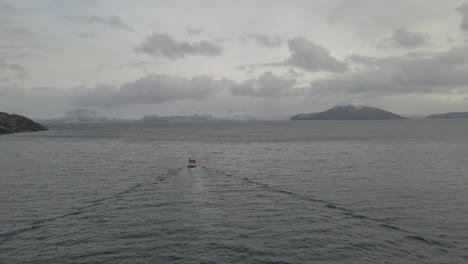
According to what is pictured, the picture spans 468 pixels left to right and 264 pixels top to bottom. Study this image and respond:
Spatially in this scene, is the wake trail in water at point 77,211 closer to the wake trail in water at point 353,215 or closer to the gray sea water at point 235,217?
the gray sea water at point 235,217

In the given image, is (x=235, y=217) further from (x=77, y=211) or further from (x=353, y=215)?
(x=77, y=211)

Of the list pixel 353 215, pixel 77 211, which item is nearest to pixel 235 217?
pixel 353 215

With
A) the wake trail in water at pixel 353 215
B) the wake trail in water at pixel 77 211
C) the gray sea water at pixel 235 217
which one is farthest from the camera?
the wake trail in water at pixel 77 211

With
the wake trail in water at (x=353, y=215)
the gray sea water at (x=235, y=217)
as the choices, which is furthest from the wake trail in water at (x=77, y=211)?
the wake trail in water at (x=353, y=215)

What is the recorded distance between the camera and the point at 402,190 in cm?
4403

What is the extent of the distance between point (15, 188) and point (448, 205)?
59918mm

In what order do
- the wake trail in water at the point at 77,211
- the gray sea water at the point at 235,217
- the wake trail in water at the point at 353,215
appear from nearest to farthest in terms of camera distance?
the gray sea water at the point at 235,217 → the wake trail in water at the point at 353,215 → the wake trail in water at the point at 77,211

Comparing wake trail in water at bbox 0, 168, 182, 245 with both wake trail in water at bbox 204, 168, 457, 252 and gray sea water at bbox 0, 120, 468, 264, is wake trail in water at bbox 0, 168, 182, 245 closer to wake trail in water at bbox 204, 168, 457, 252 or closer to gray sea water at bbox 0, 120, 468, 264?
gray sea water at bbox 0, 120, 468, 264

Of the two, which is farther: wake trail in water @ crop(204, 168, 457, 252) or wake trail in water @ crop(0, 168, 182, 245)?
wake trail in water @ crop(0, 168, 182, 245)

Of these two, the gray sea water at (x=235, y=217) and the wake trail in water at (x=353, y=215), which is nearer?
the gray sea water at (x=235, y=217)

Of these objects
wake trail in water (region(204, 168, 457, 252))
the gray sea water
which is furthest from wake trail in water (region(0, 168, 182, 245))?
wake trail in water (region(204, 168, 457, 252))

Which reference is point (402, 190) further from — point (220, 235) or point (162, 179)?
point (162, 179)

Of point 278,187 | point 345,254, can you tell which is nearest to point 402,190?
point 278,187

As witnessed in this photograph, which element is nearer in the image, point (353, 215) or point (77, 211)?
point (353, 215)
